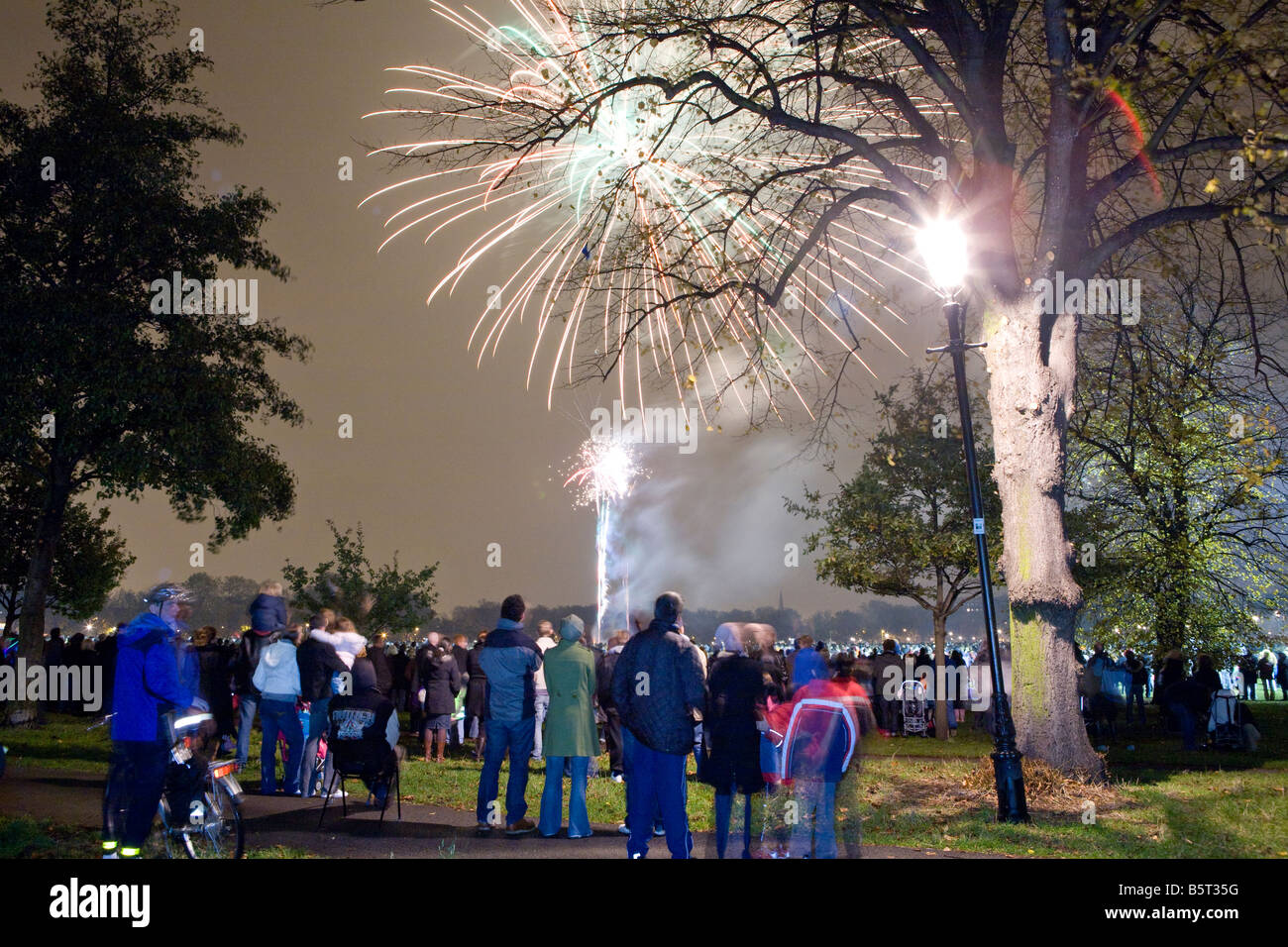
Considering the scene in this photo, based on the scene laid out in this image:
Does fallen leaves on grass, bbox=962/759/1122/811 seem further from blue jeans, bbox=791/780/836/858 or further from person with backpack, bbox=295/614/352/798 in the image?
person with backpack, bbox=295/614/352/798

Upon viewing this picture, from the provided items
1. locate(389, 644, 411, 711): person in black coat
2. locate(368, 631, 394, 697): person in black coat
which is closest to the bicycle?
locate(368, 631, 394, 697): person in black coat

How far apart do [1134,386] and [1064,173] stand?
146 inches

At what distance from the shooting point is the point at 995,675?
33.3 ft

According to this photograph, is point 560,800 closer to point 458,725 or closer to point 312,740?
point 312,740

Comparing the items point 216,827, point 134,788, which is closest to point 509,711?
point 216,827

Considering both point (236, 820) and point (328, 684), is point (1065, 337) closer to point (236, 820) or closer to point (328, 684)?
point (328, 684)

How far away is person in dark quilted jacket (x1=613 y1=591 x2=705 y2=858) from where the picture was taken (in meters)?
7.33

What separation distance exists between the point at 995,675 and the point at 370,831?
6383 mm

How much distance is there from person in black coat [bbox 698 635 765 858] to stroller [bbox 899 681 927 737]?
1529cm

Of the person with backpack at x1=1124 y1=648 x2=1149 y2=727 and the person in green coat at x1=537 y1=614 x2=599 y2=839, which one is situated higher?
the person in green coat at x1=537 y1=614 x2=599 y2=839

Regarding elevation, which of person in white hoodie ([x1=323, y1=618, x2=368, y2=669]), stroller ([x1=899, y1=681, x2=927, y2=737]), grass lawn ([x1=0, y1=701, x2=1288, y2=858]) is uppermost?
person in white hoodie ([x1=323, y1=618, x2=368, y2=669])
